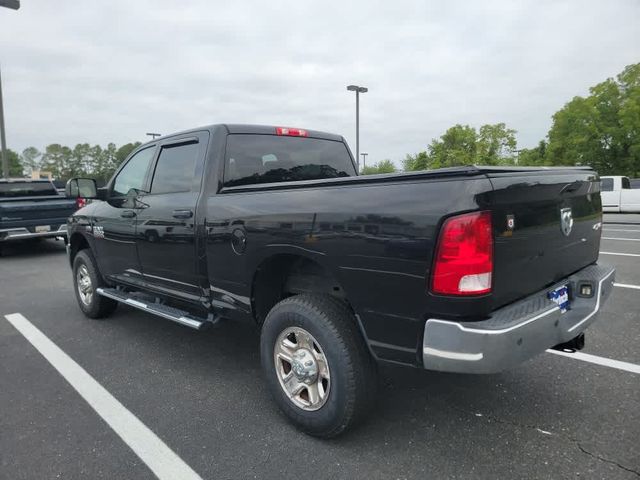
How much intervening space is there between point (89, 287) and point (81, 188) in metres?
1.31

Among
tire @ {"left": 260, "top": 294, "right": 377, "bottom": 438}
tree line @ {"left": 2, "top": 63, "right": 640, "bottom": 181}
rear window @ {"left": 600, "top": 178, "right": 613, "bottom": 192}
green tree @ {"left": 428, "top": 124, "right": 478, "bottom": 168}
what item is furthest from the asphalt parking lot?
green tree @ {"left": 428, "top": 124, "right": 478, "bottom": 168}

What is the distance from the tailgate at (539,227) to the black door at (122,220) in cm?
301

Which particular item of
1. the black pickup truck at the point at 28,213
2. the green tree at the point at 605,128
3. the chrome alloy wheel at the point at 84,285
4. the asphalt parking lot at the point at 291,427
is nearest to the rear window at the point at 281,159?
the asphalt parking lot at the point at 291,427

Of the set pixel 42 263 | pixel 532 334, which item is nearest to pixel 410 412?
pixel 532 334

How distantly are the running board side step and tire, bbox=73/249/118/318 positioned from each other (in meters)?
0.20

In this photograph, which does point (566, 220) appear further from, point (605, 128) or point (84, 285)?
point (605, 128)

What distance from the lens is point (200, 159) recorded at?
356 centimetres

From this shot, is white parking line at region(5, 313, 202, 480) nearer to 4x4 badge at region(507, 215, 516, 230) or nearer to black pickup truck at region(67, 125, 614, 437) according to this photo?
black pickup truck at region(67, 125, 614, 437)

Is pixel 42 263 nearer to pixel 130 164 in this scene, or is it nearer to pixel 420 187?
pixel 130 164

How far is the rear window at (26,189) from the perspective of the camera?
1066cm

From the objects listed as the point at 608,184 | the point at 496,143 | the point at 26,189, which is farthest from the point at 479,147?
the point at 26,189

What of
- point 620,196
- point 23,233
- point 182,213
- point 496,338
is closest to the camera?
point 496,338

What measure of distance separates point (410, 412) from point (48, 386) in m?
2.66

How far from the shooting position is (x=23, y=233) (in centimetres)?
Result: 970
